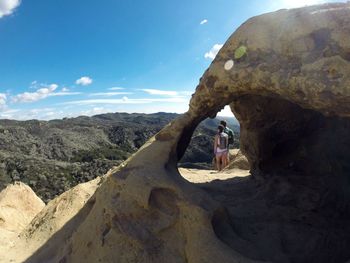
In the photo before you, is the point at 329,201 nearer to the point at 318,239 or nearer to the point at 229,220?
the point at 318,239

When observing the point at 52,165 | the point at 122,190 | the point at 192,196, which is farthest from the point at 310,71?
the point at 52,165

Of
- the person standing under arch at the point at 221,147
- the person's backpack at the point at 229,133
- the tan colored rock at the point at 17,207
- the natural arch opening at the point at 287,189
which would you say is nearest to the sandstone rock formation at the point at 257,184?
the natural arch opening at the point at 287,189

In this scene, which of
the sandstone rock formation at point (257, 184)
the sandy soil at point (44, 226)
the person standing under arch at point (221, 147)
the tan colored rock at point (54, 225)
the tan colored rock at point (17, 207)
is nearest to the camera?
the sandstone rock formation at point (257, 184)

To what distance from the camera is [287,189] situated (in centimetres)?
666

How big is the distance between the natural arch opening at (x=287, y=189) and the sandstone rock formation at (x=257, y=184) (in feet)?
0.06

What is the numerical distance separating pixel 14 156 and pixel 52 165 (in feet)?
18.7

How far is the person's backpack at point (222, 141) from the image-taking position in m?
10.6

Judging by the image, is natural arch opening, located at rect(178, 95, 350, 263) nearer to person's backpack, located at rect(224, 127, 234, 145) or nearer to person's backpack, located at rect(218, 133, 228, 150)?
person's backpack, located at rect(218, 133, 228, 150)

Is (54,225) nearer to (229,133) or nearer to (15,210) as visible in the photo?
(15,210)

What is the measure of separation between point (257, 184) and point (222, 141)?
3.58 metres

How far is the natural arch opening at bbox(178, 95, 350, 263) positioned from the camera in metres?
5.40

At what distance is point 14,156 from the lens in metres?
43.6

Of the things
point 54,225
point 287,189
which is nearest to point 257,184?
point 287,189

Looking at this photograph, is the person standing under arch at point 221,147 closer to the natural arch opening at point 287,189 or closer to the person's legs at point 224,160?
the person's legs at point 224,160
